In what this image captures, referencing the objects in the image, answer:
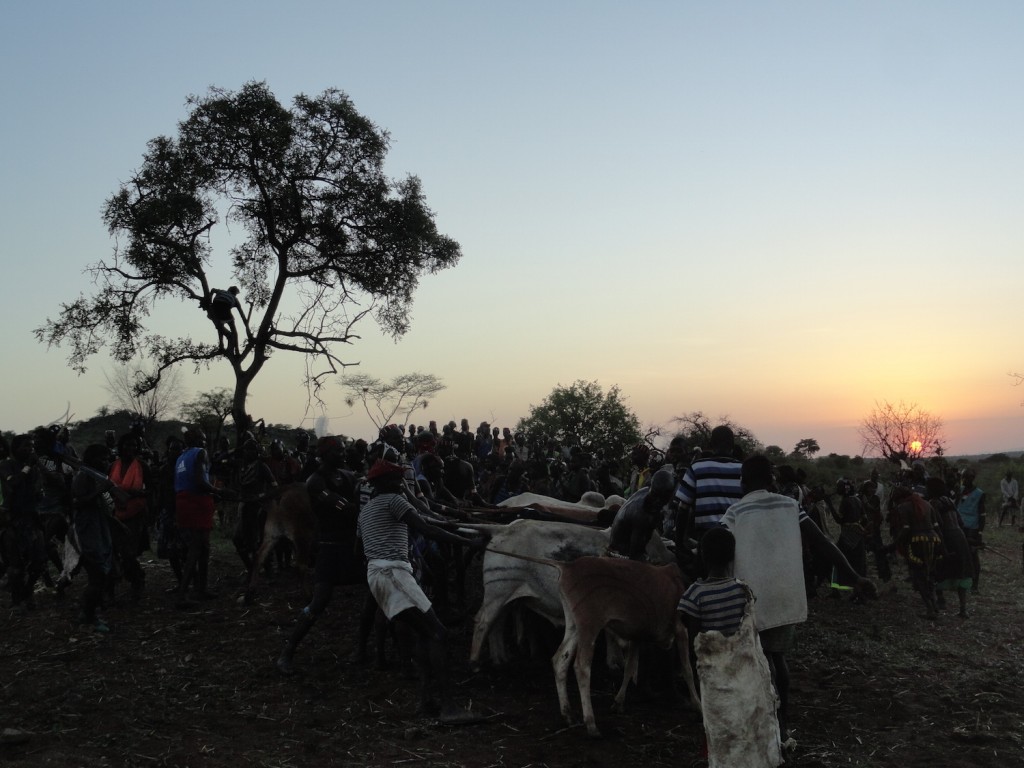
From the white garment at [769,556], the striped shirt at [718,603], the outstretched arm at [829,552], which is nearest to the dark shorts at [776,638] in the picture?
the white garment at [769,556]

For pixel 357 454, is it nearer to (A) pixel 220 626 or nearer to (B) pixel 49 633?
(A) pixel 220 626

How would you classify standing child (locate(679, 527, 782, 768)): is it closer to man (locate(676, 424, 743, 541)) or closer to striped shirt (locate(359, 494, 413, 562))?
man (locate(676, 424, 743, 541))

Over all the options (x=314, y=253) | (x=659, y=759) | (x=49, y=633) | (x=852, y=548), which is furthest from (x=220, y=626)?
(x=314, y=253)

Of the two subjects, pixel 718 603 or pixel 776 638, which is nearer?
pixel 718 603

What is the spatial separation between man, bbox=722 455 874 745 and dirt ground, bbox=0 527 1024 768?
1150 millimetres

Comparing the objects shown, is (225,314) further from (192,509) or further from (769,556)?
(769,556)

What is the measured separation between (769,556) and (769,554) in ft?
0.04

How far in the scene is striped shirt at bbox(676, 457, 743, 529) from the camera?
273 inches

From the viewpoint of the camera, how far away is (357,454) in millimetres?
12602

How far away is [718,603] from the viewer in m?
5.10

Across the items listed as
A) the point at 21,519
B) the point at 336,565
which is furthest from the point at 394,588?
the point at 21,519

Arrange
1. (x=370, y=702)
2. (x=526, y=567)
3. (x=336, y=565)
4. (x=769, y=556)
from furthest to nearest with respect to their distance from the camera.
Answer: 1. (x=336, y=565)
2. (x=526, y=567)
3. (x=370, y=702)
4. (x=769, y=556)

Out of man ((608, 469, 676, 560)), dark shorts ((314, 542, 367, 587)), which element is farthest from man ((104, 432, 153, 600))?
man ((608, 469, 676, 560))

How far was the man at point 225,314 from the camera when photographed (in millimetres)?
20734
